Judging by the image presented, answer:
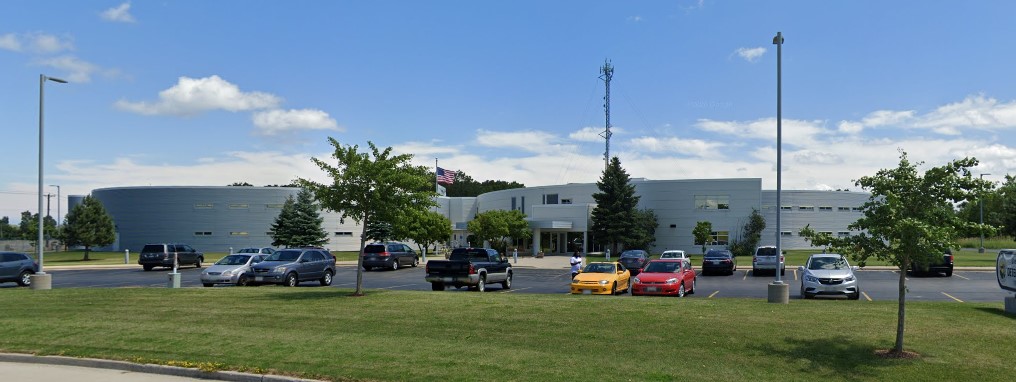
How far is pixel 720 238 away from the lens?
221 ft

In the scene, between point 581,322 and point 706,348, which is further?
point 581,322

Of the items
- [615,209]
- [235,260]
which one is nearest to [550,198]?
[615,209]

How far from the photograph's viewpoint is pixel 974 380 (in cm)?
938

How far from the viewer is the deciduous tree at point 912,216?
993 centimetres

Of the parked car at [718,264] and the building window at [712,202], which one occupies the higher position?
the building window at [712,202]

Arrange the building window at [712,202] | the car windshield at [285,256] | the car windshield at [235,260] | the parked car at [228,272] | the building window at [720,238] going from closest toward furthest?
the parked car at [228,272], the car windshield at [285,256], the car windshield at [235,260], the building window at [720,238], the building window at [712,202]

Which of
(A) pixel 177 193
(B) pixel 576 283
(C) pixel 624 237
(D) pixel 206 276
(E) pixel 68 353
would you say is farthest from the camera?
(A) pixel 177 193

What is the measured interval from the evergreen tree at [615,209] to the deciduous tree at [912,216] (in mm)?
54964

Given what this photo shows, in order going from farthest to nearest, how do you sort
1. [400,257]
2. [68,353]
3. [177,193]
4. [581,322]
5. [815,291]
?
[177,193] < [400,257] < [815,291] < [581,322] < [68,353]

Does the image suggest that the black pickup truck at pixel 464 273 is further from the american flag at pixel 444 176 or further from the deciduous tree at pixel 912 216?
the american flag at pixel 444 176

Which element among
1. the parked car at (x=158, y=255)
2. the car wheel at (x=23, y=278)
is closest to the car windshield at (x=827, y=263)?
the car wheel at (x=23, y=278)

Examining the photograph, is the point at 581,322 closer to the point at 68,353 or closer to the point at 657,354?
the point at 657,354

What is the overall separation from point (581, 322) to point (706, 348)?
2798 mm

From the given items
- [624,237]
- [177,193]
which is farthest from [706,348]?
[177,193]
